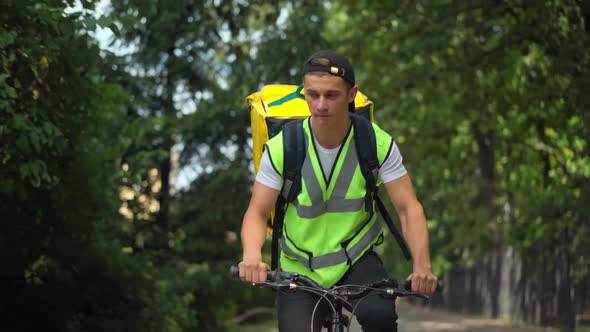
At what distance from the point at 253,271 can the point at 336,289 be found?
0.35 metres

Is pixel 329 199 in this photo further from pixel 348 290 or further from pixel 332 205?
pixel 348 290

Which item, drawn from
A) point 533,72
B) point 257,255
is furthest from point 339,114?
point 533,72

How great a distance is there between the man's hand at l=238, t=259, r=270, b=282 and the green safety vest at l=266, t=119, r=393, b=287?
40 cm

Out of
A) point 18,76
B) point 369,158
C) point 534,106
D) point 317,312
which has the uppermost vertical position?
point 534,106

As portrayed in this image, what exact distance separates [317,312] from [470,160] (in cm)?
2157

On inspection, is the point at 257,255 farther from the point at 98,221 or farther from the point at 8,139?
the point at 98,221

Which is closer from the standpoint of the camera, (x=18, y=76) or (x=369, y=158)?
(x=369, y=158)

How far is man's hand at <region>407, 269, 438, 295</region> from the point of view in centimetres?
446

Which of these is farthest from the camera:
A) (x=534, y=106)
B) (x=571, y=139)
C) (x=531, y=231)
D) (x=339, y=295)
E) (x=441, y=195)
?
(x=441, y=195)

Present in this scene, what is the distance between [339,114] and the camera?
15.7ft

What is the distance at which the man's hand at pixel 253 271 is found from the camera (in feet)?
14.7

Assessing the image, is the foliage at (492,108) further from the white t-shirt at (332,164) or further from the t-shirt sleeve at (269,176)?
the t-shirt sleeve at (269,176)

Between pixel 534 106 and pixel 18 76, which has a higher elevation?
pixel 534 106

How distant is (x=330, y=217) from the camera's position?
489 centimetres
